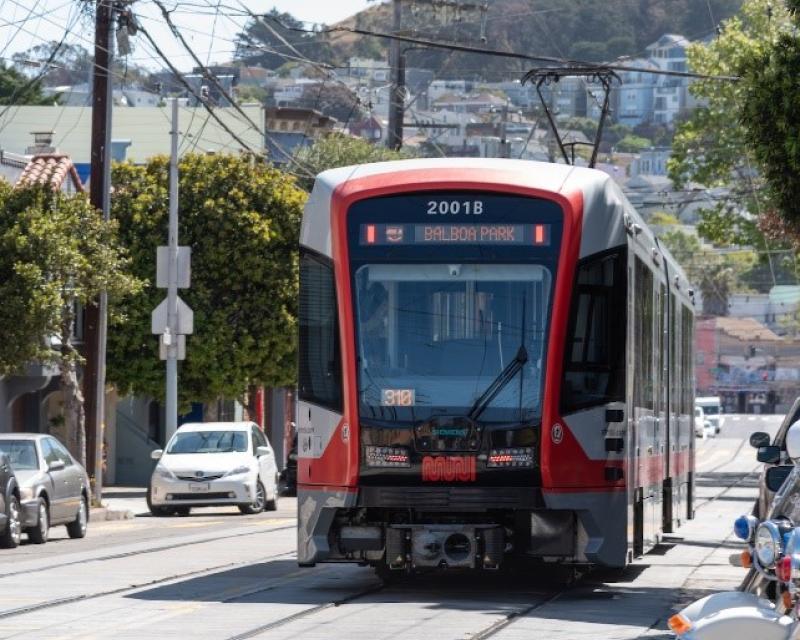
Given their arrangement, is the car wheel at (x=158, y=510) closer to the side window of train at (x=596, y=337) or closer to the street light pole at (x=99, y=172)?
the street light pole at (x=99, y=172)

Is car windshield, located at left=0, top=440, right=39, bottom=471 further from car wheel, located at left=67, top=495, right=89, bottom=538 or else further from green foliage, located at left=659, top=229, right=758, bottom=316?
green foliage, located at left=659, top=229, right=758, bottom=316

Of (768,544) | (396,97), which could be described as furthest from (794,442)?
(396,97)

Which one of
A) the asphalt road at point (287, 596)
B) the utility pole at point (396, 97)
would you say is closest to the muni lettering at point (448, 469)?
the asphalt road at point (287, 596)

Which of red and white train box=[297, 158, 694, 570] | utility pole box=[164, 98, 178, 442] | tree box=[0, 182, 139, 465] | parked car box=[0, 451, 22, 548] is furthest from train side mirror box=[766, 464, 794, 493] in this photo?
utility pole box=[164, 98, 178, 442]

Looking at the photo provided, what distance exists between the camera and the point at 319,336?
1655 cm

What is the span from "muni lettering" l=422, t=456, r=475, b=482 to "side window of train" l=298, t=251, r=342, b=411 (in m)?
0.83

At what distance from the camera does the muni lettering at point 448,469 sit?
53.1 ft

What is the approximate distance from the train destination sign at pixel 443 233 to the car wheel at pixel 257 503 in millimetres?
19158

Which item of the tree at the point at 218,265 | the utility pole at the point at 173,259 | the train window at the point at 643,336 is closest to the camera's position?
the train window at the point at 643,336

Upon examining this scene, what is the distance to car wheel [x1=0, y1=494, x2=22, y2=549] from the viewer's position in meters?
24.8

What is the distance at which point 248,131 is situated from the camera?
237 feet

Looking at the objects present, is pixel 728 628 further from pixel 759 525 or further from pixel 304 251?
pixel 304 251

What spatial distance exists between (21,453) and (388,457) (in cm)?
1195

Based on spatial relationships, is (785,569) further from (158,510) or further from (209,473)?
(158,510)
